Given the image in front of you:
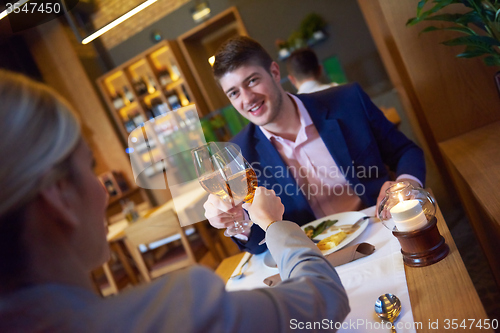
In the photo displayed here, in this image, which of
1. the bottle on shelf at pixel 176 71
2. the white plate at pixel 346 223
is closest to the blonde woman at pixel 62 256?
the white plate at pixel 346 223

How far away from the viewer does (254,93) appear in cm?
162

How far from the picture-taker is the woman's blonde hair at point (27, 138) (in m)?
0.38

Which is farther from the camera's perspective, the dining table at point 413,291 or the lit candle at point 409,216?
the lit candle at point 409,216

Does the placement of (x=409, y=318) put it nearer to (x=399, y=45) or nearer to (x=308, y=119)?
(x=308, y=119)

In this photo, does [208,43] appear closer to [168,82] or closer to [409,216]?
[168,82]

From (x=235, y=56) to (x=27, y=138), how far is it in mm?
1272

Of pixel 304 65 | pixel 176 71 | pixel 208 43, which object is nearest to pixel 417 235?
pixel 304 65

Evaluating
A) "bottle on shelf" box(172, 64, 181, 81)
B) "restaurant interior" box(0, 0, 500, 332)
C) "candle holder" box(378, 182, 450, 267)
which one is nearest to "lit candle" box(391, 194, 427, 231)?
"candle holder" box(378, 182, 450, 267)

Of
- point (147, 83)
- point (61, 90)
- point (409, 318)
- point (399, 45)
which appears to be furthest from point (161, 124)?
point (409, 318)

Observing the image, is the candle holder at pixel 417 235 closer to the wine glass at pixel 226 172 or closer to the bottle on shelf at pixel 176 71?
the wine glass at pixel 226 172

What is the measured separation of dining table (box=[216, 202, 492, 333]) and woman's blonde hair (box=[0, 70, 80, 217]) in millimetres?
600

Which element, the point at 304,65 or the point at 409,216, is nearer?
the point at 409,216

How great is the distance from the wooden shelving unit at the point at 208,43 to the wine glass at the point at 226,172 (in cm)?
463

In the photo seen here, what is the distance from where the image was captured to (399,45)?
6.24 feet
